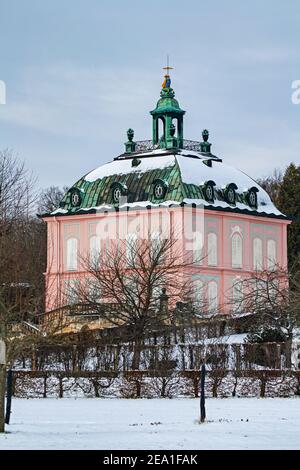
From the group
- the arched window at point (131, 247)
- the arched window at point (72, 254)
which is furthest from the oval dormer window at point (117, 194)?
the arched window at point (72, 254)

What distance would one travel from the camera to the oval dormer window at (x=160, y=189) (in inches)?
2810

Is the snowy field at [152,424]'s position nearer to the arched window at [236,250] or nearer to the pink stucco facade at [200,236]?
the pink stucco facade at [200,236]

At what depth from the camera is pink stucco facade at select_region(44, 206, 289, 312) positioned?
230 ft

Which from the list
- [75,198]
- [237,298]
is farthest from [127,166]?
[237,298]

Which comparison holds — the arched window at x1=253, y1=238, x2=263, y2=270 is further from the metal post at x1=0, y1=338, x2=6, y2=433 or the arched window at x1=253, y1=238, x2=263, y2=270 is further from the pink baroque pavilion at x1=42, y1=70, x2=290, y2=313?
the metal post at x1=0, y1=338, x2=6, y2=433

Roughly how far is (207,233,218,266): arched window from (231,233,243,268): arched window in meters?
1.56

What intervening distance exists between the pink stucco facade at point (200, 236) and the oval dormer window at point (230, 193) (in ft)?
2.81

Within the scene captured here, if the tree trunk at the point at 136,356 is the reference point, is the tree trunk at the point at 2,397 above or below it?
below

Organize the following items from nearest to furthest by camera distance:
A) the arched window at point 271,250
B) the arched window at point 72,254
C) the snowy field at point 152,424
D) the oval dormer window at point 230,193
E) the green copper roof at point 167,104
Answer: the snowy field at point 152,424
the oval dormer window at point 230,193
the arched window at point 72,254
the arched window at point 271,250
the green copper roof at point 167,104

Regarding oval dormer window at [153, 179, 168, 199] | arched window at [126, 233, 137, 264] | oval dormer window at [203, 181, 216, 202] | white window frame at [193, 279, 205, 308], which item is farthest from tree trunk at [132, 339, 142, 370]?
oval dormer window at [203, 181, 216, 202]

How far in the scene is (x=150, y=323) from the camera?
4831 centimetres

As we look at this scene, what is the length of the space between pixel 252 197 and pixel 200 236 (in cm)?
620

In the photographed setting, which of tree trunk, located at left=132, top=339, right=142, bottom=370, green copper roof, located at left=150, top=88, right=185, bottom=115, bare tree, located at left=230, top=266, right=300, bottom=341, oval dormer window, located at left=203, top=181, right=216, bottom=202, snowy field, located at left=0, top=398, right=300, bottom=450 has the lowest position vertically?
snowy field, located at left=0, top=398, right=300, bottom=450
